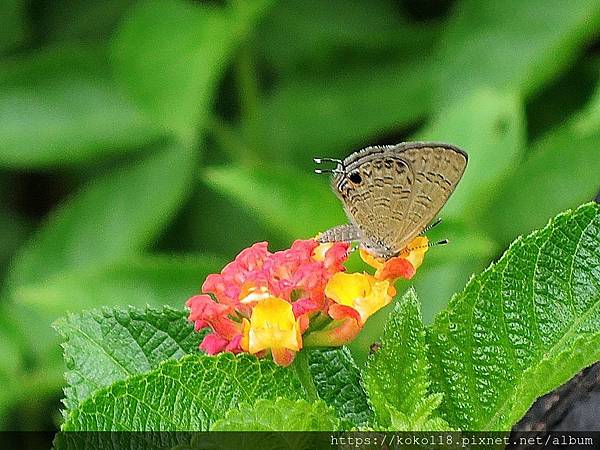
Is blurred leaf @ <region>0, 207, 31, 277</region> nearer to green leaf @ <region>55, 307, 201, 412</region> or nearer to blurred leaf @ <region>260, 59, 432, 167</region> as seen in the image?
blurred leaf @ <region>260, 59, 432, 167</region>

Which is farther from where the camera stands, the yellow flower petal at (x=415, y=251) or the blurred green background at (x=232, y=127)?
the blurred green background at (x=232, y=127)

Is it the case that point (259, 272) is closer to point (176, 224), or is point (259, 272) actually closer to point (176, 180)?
point (176, 180)

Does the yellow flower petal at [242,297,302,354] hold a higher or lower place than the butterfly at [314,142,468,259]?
lower

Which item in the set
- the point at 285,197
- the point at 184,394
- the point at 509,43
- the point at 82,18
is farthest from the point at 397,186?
the point at 82,18

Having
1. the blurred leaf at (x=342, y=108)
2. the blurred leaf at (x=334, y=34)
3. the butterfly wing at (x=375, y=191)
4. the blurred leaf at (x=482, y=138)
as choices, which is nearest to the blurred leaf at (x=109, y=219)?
the blurred leaf at (x=342, y=108)

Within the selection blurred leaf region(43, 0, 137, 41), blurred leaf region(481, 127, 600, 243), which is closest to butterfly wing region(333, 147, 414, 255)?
blurred leaf region(481, 127, 600, 243)

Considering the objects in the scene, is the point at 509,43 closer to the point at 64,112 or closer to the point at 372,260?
the point at 64,112

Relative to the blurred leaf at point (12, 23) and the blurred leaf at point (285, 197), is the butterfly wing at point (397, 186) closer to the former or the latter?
the blurred leaf at point (285, 197)

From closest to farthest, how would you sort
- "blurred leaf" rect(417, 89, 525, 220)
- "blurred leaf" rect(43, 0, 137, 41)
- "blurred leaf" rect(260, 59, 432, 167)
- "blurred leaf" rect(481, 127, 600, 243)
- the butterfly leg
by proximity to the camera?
the butterfly leg
"blurred leaf" rect(417, 89, 525, 220)
"blurred leaf" rect(481, 127, 600, 243)
"blurred leaf" rect(260, 59, 432, 167)
"blurred leaf" rect(43, 0, 137, 41)
